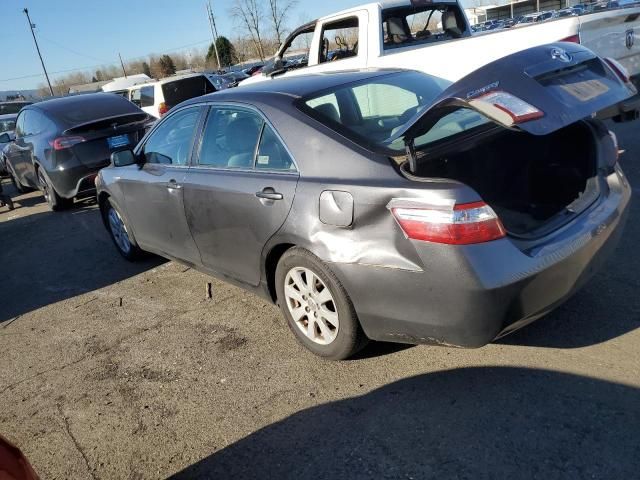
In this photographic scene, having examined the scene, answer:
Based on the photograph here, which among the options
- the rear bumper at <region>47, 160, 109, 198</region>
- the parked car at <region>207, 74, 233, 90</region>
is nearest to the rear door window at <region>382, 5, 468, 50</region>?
the rear bumper at <region>47, 160, 109, 198</region>

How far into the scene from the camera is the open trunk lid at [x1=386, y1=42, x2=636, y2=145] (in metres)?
2.28

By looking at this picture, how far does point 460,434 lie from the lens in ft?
8.27

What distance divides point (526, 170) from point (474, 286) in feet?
4.67

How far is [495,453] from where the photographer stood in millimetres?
2365

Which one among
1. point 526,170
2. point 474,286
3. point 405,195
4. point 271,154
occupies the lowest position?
point 474,286

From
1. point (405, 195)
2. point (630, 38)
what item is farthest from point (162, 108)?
point (405, 195)

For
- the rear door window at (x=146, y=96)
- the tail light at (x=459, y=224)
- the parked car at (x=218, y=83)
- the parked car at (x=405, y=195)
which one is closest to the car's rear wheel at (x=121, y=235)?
the parked car at (x=405, y=195)

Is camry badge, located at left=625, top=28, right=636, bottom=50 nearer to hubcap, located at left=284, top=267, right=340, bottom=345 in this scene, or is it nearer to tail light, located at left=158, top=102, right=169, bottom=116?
hubcap, located at left=284, top=267, right=340, bottom=345

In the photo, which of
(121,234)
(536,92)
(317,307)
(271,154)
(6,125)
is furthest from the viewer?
(6,125)

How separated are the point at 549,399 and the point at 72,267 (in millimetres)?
5147

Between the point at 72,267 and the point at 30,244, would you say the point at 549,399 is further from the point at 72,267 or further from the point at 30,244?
the point at 30,244

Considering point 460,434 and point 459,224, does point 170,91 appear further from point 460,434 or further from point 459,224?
point 460,434

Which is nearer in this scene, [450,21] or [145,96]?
[450,21]

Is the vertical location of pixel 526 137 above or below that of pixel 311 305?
above
